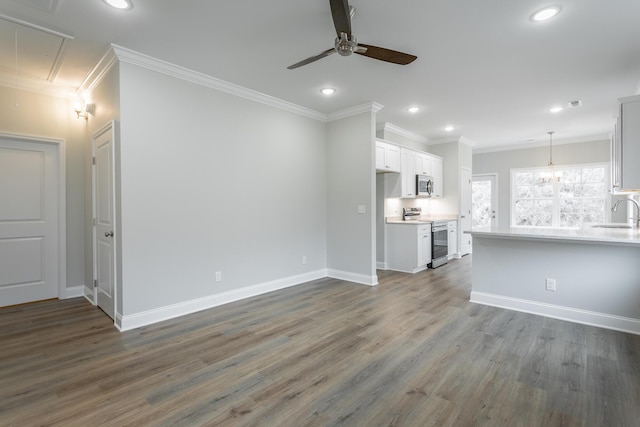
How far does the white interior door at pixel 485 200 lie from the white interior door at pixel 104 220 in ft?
26.7

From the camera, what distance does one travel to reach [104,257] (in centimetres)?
359

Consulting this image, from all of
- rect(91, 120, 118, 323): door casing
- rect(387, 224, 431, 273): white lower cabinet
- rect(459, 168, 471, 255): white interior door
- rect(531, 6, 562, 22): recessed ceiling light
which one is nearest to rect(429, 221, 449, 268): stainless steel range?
rect(387, 224, 431, 273): white lower cabinet

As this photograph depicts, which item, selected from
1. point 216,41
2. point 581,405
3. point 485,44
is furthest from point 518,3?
point 581,405

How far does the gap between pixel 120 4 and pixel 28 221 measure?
3144 mm

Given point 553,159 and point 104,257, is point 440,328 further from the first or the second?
point 553,159

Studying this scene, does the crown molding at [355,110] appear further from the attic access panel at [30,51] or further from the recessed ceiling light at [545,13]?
the attic access panel at [30,51]

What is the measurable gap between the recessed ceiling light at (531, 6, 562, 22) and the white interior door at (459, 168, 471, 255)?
16.2 ft

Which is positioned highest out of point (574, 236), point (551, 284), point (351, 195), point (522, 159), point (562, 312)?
point (522, 159)

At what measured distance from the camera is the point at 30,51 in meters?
3.12

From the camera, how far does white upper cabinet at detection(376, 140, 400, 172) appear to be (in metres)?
5.38

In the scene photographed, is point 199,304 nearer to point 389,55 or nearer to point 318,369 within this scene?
point 318,369

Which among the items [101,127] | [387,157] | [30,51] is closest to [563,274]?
[387,157]

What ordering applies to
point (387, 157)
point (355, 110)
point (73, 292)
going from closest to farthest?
point (73, 292) → point (355, 110) → point (387, 157)

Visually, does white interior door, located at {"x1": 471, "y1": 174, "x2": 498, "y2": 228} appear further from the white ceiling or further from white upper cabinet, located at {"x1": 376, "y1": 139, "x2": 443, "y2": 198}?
the white ceiling
